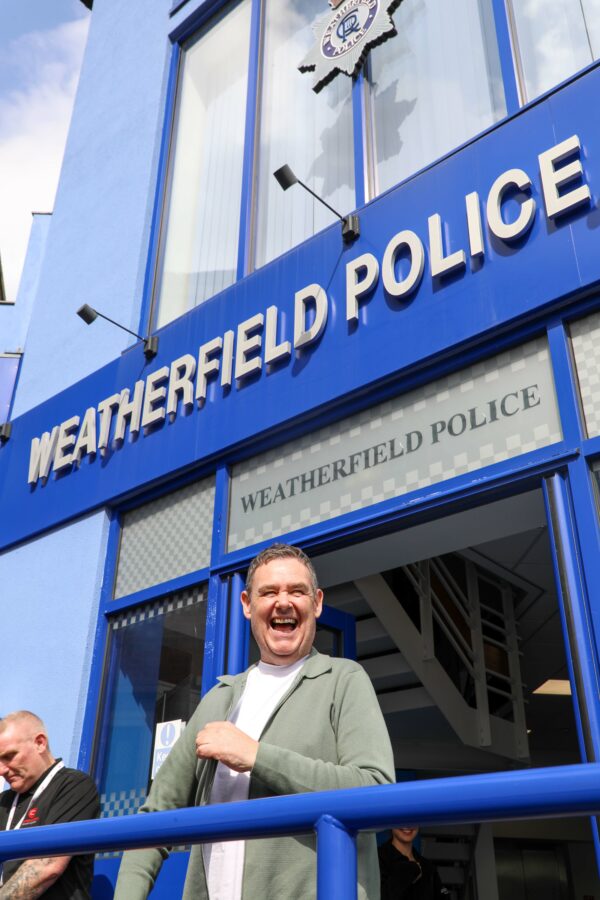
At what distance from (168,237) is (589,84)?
3517mm

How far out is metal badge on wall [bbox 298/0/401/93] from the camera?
525 centimetres

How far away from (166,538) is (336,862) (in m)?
4.14

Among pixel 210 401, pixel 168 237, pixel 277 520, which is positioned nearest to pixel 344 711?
pixel 277 520

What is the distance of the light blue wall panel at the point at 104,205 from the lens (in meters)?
A: 6.51

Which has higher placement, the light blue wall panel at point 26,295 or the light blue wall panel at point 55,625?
the light blue wall panel at point 26,295

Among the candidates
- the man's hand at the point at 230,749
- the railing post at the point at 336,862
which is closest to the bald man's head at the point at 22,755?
the man's hand at the point at 230,749

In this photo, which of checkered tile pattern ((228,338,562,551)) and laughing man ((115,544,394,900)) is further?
checkered tile pattern ((228,338,562,551))

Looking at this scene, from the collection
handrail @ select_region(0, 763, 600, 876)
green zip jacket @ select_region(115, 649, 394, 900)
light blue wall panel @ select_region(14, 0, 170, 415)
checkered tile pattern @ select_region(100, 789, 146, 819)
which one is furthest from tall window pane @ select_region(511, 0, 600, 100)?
checkered tile pattern @ select_region(100, 789, 146, 819)

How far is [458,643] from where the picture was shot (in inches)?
295

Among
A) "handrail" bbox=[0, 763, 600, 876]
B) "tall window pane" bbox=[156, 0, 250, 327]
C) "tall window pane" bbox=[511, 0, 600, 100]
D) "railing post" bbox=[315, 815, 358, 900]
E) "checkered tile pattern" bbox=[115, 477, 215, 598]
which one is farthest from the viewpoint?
"tall window pane" bbox=[156, 0, 250, 327]

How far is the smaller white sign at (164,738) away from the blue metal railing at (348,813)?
10.8 feet

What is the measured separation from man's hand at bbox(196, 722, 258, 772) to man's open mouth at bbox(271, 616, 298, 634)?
1.20ft

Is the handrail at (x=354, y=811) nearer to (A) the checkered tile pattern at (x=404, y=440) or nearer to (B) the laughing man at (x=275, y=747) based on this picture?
(B) the laughing man at (x=275, y=747)

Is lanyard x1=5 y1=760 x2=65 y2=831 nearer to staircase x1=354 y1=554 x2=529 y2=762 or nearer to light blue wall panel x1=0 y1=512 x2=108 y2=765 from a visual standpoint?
light blue wall panel x1=0 y1=512 x2=108 y2=765
